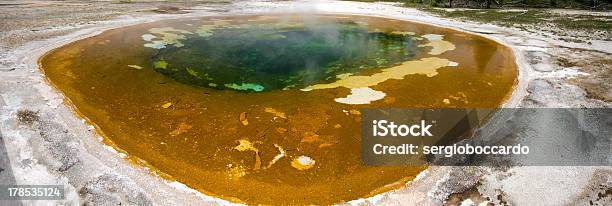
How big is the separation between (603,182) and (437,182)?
4.30m

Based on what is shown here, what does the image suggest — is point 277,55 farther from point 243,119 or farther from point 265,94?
point 243,119

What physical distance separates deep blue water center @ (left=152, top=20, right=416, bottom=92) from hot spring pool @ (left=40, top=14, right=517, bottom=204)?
9 cm

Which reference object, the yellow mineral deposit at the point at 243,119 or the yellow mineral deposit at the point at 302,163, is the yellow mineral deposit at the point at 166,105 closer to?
the yellow mineral deposit at the point at 243,119

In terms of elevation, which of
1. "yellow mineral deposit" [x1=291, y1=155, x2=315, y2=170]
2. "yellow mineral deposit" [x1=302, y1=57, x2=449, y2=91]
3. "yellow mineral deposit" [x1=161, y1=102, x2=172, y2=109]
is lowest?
"yellow mineral deposit" [x1=291, y1=155, x2=315, y2=170]

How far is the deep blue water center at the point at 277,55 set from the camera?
60.3 feet

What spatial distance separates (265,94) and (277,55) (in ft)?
23.0

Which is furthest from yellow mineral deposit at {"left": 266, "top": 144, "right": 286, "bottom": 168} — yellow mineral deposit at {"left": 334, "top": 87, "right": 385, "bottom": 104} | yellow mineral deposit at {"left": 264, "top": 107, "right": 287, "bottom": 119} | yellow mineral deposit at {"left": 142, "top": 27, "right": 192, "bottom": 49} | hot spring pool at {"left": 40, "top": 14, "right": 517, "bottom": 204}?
yellow mineral deposit at {"left": 142, "top": 27, "right": 192, "bottom": 49}

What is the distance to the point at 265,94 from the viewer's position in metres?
16.2

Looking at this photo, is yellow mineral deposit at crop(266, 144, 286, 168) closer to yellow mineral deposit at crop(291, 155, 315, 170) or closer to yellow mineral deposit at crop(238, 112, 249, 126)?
yellow mineral deposit at crop(291, 155, 315, 170)

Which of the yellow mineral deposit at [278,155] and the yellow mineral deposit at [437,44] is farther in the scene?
the yellow mineral deposit at [437,44]

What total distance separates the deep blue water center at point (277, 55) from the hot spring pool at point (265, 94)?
87mm

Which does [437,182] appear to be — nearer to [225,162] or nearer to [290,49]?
[225,162]

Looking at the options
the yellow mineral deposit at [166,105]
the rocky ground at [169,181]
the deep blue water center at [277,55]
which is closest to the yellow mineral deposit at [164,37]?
the deep blue water center at [277,55]

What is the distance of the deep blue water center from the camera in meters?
18.4
